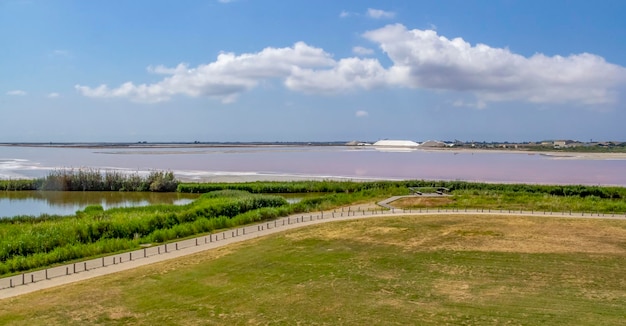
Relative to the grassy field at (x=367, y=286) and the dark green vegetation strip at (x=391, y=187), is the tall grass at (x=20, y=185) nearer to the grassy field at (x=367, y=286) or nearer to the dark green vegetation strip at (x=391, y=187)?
the dark green vegetation strip at (x=391, y=187)

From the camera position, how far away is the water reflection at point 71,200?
55094 mm

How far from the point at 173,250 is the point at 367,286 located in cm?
1404

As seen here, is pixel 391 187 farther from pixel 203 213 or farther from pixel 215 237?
pixel 215 237

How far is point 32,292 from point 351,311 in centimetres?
1432

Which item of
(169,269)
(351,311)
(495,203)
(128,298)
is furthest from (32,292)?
(495,203)

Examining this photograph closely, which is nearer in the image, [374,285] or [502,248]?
[374,285]

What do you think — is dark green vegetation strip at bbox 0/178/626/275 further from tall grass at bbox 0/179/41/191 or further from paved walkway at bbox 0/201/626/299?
tall grass at bbox 0/179/41/191

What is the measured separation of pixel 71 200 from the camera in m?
62.8

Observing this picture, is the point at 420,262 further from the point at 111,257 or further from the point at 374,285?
the point at 111,257

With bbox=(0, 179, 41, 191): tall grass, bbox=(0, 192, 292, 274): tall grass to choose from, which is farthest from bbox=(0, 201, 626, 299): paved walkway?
bbox=(0, 179, 41, 191): tall grass

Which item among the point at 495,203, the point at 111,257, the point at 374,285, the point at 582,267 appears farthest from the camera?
the point at 495,203

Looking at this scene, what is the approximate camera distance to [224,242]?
32.7m

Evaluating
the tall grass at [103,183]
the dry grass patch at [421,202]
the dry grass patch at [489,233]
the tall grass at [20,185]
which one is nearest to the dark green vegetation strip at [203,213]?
the dry grass patch at [421,202]

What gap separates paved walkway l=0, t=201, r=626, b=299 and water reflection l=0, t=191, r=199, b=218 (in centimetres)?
2371
